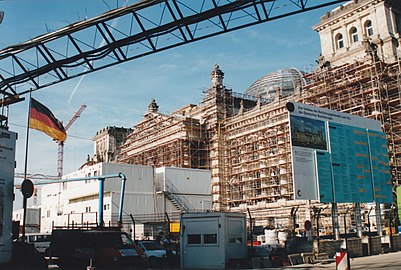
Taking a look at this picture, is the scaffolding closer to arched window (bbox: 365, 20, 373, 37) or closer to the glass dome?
the glass dome

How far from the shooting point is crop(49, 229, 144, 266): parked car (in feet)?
56.4

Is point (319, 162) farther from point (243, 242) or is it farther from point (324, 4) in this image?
point (324, 4)

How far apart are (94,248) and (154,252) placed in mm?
6069

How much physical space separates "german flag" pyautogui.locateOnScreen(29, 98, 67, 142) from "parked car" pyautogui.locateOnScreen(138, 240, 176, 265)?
26.7 feet

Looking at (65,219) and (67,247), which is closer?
(67,247)

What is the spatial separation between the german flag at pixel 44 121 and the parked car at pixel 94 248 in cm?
833

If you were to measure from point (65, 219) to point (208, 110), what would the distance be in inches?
987

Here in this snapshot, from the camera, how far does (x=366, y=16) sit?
54.2 m

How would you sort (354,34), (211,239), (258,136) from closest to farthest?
(211,239), (354,34), (258,136)

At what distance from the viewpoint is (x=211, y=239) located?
20.1m

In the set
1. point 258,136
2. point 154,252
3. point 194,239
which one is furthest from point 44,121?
point 258,136

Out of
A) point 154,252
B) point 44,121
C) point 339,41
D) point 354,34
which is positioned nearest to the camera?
point 154,252

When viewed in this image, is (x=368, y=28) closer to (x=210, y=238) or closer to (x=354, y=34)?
(x=354, y=34)

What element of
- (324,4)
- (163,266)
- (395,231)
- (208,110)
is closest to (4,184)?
(163,266)
